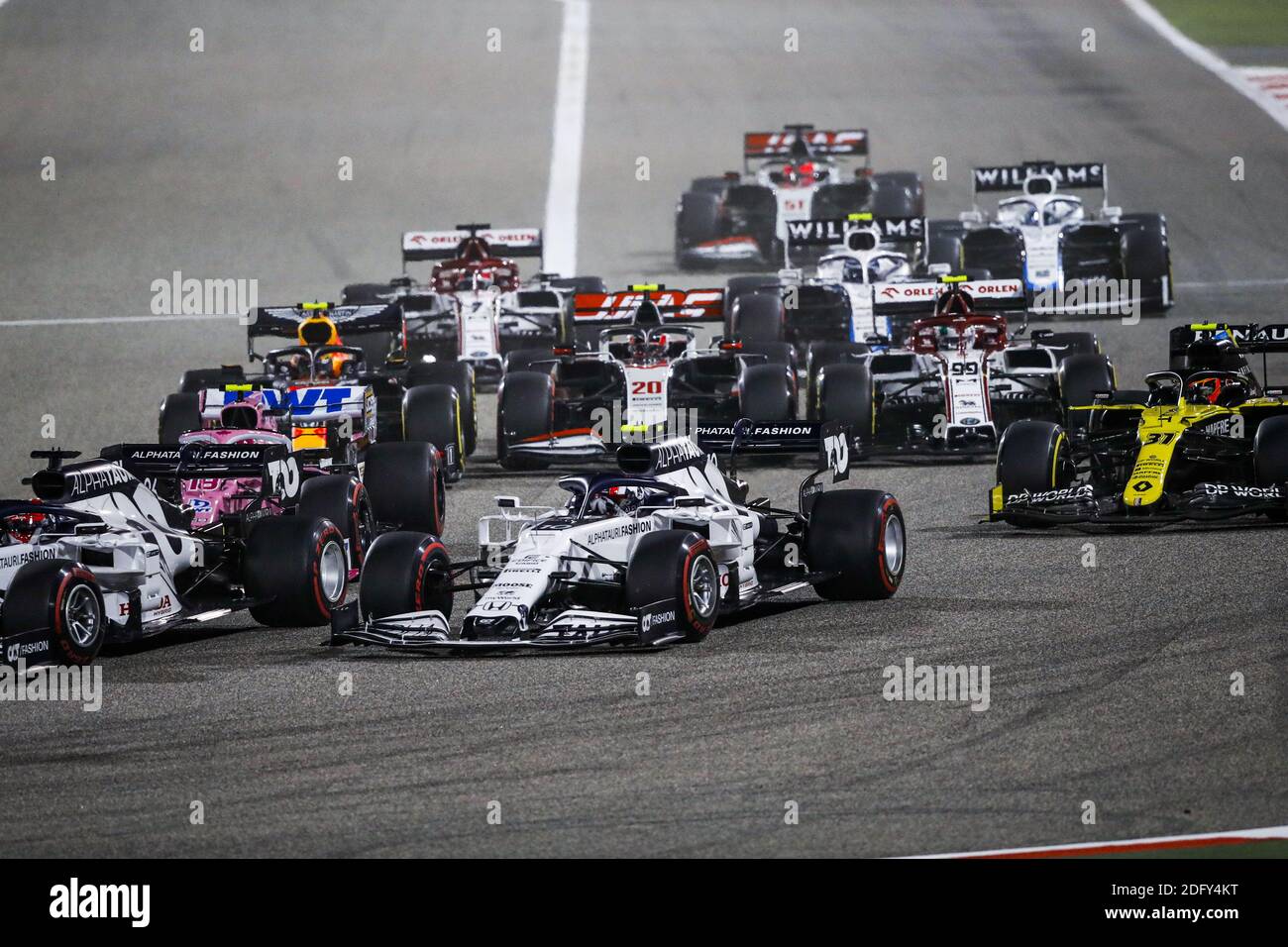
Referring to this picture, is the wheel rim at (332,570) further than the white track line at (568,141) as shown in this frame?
No

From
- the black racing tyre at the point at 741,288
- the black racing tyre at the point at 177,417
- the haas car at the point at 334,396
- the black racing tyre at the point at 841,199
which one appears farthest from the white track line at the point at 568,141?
the black racing tyre at the point at 177,417

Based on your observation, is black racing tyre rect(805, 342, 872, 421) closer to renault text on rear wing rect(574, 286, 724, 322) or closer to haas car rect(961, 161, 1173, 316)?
renault text on rear wing rect(574, 286, 724, 322)

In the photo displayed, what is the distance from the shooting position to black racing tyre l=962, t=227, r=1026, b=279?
121 ft

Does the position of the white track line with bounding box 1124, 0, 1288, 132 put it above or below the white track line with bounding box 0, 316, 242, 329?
above

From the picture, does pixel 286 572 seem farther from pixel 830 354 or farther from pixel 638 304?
pixel 830 354

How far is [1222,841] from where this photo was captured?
11.3 meters

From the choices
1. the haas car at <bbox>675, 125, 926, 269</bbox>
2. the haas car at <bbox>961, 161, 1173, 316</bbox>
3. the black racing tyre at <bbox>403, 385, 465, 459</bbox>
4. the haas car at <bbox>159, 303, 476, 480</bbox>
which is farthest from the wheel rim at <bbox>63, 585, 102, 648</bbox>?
the haas car at <bbox>675, 125, 926, 269</bbox>

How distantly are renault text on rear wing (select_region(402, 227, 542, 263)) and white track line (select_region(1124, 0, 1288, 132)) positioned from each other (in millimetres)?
23949

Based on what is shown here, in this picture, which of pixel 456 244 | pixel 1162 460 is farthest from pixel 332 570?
pixel 456 244

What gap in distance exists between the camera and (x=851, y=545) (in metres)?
17.9

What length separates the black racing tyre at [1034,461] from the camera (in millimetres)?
21453

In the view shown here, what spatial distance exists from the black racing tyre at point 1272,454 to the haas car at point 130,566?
27.8ft

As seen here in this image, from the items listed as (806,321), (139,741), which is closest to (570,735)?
(139,741)

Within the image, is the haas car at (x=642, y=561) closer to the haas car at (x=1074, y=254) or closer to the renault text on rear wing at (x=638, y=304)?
the renault text on rear wing at (x=638, y=304)
